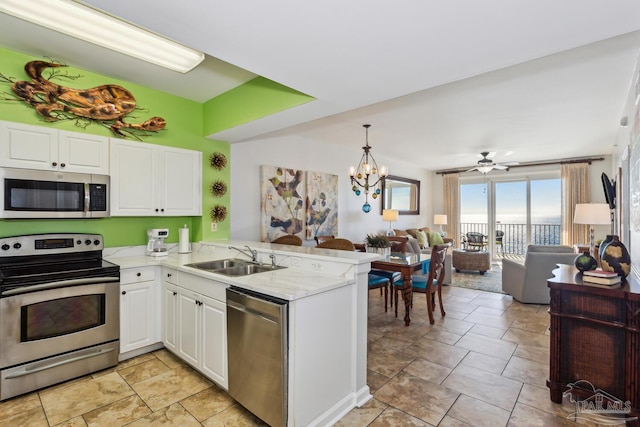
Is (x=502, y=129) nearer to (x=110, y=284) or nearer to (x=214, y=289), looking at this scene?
(x=214, y=289)

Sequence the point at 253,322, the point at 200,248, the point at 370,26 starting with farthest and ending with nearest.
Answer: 1. the point at 200,248
2. the point at 253,322
3. the point at 370,26

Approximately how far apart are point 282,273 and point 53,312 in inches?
69.8

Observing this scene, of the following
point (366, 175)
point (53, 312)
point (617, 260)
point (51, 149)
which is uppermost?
point (366, 175)

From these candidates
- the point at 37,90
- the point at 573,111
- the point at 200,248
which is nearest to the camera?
the point at 37,90

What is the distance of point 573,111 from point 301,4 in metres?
4.05

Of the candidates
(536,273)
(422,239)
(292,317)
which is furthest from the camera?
(422,239)

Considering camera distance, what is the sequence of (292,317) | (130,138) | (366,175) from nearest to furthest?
(292,317) → (130,138) → (366,175)

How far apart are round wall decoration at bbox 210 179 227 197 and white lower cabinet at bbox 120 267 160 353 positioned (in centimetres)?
115

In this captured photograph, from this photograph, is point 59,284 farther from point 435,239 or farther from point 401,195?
point 435,239

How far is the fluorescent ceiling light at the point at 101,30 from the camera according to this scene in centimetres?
191

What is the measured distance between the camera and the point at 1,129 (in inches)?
→ 93.1

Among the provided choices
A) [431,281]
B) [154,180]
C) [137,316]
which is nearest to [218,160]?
[154,180]

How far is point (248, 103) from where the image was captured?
3.04m

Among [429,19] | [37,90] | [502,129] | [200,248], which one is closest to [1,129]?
[37,90]
